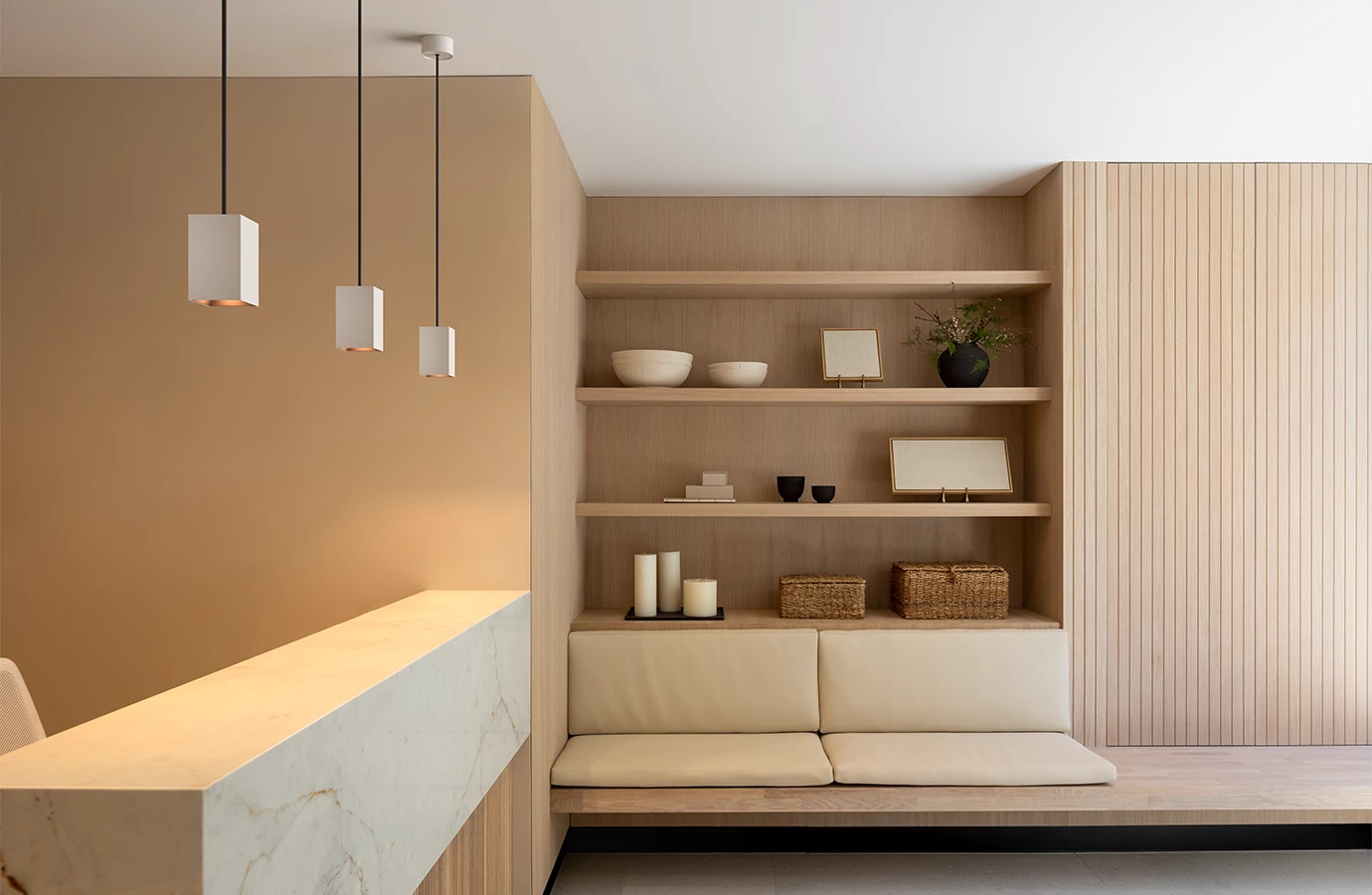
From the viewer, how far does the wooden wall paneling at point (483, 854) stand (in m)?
2.08

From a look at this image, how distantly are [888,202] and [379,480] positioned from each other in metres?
2.34

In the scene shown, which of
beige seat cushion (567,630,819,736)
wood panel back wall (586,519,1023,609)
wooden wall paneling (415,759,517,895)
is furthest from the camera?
wood panel back wall (586,519,1023,609)

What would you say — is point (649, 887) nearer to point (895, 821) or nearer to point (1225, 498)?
point (895, 821)

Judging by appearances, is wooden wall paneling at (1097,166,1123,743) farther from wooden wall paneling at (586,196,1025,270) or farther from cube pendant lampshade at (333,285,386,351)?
cube pendant lampshade at (333,285,386,351)

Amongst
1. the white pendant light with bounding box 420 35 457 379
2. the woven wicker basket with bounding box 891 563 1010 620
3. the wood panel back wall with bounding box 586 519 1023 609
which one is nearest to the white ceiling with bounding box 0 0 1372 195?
the white pendant light with bounding box 420 35 457 379

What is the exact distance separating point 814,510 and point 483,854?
1661mm

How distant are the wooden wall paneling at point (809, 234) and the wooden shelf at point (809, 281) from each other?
0.22 meters

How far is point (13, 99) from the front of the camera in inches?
102

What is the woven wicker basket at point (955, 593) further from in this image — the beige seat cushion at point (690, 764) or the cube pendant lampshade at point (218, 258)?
the cube pendant lampshade at point (218, 258)

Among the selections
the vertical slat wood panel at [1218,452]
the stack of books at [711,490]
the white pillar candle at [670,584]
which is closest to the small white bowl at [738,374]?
the stack of books at [711,490]

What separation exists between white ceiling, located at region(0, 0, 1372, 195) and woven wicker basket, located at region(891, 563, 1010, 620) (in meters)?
1.54

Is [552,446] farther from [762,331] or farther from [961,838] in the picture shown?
[961,838]

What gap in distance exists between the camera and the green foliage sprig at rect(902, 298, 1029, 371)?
359 centimetres

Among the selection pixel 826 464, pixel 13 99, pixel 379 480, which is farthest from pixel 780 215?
pixel 13 99
